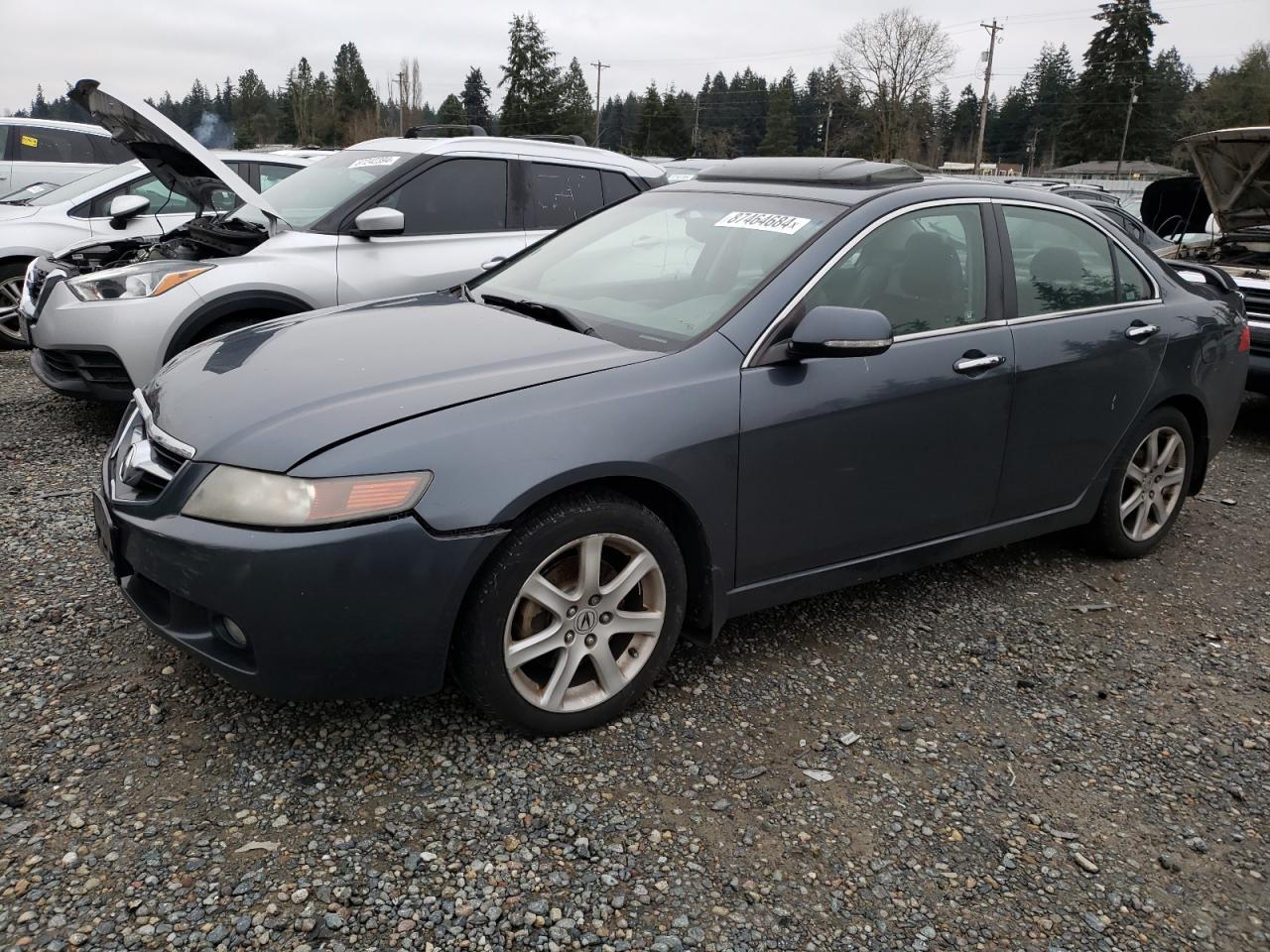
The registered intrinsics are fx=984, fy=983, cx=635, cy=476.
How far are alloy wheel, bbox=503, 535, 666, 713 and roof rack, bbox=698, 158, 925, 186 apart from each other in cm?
171

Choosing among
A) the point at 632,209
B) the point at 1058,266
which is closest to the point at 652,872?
the point at 632,209

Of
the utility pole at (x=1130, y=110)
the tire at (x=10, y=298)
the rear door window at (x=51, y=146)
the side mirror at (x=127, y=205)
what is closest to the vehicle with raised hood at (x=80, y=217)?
the tire at (x=10, y=298)

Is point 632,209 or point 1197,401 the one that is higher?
point 632,209

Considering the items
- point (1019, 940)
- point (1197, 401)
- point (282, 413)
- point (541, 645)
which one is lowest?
point (1019, 940)

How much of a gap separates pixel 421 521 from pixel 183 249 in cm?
436

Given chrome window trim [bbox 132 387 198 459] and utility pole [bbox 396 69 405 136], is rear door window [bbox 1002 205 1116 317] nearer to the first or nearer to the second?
chrome window trim [bbox 132 387 198 459]

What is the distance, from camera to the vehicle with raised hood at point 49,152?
37.6ft

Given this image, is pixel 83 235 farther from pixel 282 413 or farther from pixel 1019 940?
pixel 1019 940

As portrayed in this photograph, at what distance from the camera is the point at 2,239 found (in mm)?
8062

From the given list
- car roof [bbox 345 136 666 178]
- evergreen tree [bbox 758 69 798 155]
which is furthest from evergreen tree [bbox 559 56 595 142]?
car roof [bbox 345 136 666 178]

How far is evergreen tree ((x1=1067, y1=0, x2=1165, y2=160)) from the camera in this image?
65250 millimetres

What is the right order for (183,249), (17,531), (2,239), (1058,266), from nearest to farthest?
(1058,266)
(17,531)
(183,249)
(2,239)

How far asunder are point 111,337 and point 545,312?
122 inches

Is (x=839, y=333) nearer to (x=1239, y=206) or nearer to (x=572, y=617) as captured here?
(x=572, y=617)
